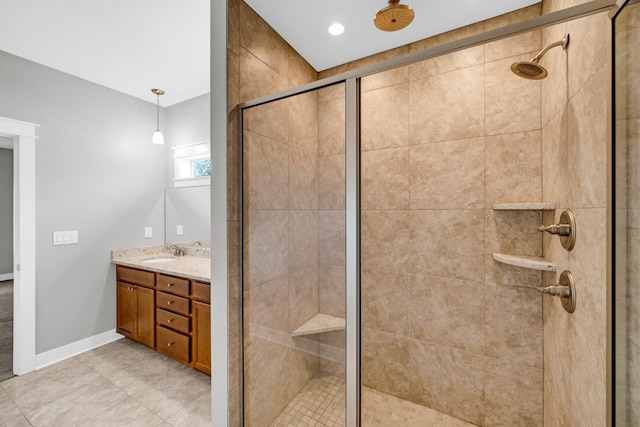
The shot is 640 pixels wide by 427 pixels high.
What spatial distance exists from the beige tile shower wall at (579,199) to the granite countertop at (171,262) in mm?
2152

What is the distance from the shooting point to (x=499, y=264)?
162cm

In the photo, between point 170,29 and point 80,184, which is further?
point 80,184

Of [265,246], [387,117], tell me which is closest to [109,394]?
Result: [265,246]

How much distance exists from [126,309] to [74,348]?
1.73ft

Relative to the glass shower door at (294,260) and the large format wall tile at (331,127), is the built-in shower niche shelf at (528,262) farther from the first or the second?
the large format wall tile at (331,127)

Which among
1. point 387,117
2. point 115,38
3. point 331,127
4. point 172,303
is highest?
point 115,38

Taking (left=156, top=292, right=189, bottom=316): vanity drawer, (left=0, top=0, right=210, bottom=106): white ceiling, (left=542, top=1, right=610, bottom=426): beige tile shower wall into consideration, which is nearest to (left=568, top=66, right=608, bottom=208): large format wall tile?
(left=542, top=1, right=610, bottom=426): beige tile shower wall

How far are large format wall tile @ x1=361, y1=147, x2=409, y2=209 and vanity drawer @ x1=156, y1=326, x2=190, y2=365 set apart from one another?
1.92 meters

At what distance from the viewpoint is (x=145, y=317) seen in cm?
263

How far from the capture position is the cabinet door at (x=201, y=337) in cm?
214

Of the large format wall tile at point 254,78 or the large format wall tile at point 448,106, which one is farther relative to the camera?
the large format wall tile at point 448,106

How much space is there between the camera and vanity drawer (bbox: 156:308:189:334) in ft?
7.50

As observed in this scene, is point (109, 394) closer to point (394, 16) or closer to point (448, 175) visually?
point (448, 175)

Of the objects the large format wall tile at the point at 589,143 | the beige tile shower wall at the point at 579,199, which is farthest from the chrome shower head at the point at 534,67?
the large format wall tile at the point at 589,143
